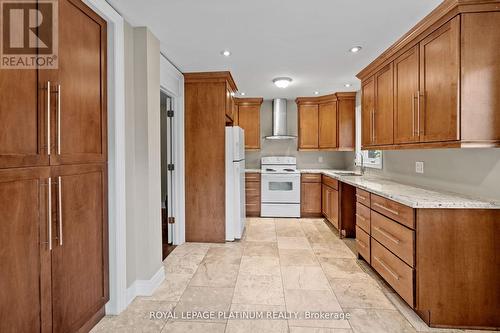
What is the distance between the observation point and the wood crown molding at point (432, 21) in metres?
1.83

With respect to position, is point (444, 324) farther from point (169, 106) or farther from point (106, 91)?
point (169, 106)

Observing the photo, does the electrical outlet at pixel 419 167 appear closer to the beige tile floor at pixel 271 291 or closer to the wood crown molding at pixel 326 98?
the beige tile floor at pixel 271 291

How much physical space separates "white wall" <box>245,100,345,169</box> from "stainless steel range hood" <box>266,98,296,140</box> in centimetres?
23

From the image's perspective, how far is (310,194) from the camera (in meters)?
5.16

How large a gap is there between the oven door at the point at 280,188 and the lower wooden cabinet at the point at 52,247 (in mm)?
3427

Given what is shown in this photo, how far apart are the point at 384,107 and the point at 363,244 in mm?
1567

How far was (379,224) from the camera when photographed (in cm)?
251

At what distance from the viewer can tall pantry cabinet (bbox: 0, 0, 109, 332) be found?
128 cm

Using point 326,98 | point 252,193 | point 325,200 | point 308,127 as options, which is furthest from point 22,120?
point 326,98

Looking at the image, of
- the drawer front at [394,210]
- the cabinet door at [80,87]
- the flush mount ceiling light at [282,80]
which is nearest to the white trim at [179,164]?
Answer: the flush mount ceiling light at [282,80]

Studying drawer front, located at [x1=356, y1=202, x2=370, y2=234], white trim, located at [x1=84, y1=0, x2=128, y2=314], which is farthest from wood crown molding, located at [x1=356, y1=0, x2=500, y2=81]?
white trim, located at [x1=84, y1=0, x2=128, y2=314]

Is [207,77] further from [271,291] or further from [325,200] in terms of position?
[325,200]

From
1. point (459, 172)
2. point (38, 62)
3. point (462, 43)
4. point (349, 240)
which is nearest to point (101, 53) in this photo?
point (38, 62)

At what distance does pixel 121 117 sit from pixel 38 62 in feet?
2.44
